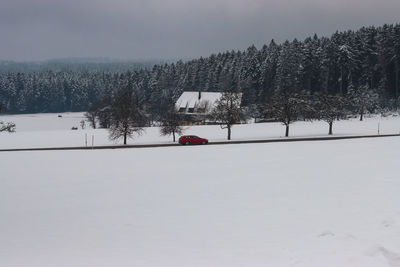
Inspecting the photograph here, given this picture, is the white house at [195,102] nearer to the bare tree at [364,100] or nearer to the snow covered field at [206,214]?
the bare tree at [364,100]

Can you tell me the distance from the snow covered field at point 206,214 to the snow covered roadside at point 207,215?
46 millimetres

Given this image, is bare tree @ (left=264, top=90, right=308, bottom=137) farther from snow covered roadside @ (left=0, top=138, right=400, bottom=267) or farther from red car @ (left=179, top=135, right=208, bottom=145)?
snow covered roadside @ (left=0, top=138, right=400, bottom=267)

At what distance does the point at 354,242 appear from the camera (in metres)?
11.0

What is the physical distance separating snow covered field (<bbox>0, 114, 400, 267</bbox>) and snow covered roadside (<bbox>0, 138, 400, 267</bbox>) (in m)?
0.05

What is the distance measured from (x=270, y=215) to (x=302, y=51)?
97.6m

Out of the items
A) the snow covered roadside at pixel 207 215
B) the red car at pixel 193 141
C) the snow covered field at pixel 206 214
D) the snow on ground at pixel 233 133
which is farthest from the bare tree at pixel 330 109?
the snow covered roadside at pixel 207 215

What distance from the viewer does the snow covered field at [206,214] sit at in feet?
35.1

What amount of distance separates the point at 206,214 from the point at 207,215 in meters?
0.14

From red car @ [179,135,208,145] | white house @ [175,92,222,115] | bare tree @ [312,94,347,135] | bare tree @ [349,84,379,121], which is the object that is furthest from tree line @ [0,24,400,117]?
red car @ [179,135,208,145]

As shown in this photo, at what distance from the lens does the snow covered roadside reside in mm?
10680

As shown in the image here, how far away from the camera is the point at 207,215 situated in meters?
14.3

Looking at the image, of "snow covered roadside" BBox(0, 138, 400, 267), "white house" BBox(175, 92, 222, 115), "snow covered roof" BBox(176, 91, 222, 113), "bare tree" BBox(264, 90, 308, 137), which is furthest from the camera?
"snow covered roof" BBox(176, 91, 222, 113)

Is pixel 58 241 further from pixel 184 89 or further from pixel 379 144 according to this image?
pixel 184 89

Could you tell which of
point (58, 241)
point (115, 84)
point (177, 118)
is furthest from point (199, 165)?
point (115, 84)
